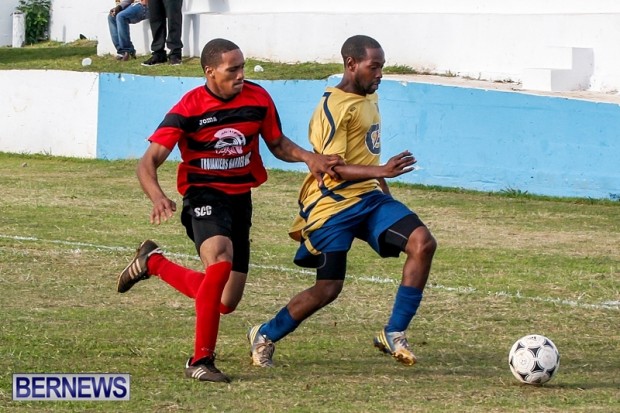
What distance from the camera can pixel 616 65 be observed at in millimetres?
15516

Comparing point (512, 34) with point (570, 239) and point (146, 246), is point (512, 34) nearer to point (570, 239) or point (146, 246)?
point (570, 239)

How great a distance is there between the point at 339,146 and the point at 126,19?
14177 millimetres

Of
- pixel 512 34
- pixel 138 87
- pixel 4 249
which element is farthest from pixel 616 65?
pixel 4 249

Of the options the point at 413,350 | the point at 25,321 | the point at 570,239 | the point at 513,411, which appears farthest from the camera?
the point at 570,239

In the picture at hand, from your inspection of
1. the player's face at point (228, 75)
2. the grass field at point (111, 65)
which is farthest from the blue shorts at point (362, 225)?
the grass field at point (111, 65)

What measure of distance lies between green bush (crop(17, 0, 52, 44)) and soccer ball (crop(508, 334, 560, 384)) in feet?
66.8

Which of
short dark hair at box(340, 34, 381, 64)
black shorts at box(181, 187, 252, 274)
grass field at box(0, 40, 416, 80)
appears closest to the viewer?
black shorts at box(181, 187, 252, 274)

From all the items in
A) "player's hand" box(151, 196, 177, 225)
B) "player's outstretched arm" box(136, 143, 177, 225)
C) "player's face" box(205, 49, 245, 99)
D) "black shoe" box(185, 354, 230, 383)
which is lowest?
"black shoe" box(185, 354, 230, 383)

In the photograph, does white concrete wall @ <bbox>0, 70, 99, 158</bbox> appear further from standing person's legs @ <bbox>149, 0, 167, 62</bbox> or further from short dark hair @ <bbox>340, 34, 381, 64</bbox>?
short dark hair @ <bbox>340, 34, 381, 64</bbox>

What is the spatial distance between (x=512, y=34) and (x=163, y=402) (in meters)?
11.2

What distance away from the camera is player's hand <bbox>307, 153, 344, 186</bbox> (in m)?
7.00

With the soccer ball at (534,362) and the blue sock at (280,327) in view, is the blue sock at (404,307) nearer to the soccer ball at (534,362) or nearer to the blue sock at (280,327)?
the blue sock at (280,327)

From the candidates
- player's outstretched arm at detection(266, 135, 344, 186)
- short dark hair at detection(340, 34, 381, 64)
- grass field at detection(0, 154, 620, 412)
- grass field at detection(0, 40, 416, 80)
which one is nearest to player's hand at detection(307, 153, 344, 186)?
player's outstretched arm at detection(266, 135, 344, 186)

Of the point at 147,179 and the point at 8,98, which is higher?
the point at 147,179
